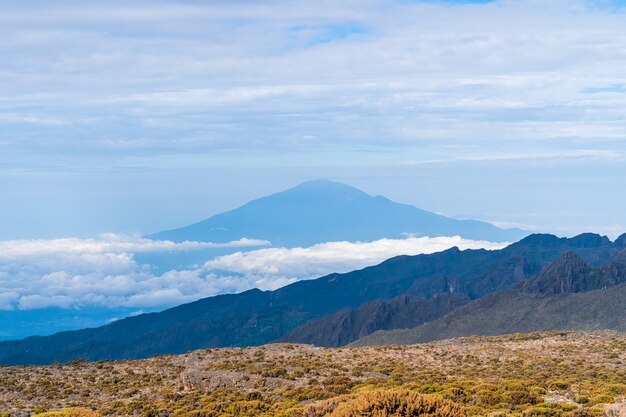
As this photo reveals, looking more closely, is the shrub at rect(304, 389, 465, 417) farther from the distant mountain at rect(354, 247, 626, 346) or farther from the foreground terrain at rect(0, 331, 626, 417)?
the distant mountain at rect(354, 247, 626, 346)

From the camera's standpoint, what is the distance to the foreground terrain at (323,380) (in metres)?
44.3

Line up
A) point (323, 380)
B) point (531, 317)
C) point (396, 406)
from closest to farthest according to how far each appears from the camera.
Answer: point (396, 406)
point (323, 380)
point (531, 317)

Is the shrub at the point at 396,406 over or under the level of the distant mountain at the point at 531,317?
over

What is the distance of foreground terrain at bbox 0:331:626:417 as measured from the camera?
145 ft

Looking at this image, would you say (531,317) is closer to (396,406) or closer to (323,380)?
(323,380)

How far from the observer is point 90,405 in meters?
51.3

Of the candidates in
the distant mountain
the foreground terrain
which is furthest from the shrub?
the distant mountain

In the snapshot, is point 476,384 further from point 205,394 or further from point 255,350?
point 255,350

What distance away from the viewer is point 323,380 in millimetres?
56094

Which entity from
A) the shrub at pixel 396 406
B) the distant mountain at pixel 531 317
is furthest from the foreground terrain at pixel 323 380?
the distant mountain at pixel 531 317

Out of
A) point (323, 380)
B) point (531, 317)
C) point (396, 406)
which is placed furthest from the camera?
point (531, 317)

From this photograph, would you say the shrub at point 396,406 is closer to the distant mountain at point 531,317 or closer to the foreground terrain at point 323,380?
the foreground terrain at point 323,380

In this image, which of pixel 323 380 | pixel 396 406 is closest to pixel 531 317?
pixel 323 380

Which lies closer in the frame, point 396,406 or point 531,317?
point 396,406
